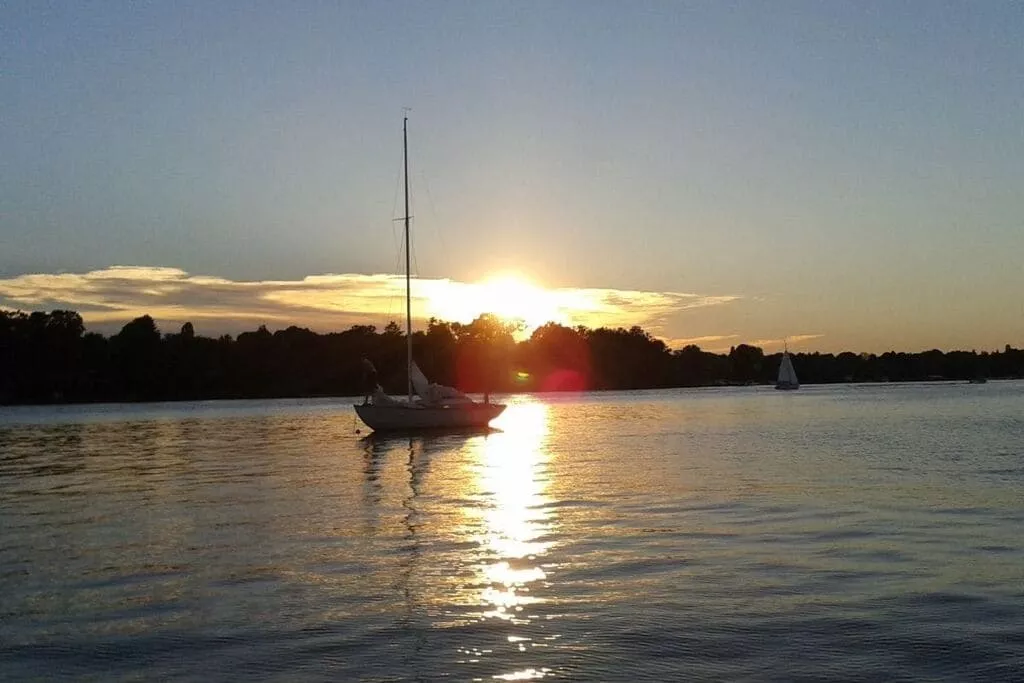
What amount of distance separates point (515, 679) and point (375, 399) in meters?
49.8

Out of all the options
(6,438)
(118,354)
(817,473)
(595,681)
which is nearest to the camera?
(595,681)

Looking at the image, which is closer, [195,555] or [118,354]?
[195,555]

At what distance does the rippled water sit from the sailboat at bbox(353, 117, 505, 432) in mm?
22308

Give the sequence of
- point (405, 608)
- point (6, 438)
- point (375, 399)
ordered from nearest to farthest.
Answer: point (405, 608) < point (375, 399) < point (6, 438)

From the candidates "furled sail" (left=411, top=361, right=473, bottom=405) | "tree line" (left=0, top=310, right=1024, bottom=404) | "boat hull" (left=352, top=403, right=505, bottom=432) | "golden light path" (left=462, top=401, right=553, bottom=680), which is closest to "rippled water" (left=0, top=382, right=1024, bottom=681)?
"golden light path" (left=462, top=401, right=553, bottom=680)

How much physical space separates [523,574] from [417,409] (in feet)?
143

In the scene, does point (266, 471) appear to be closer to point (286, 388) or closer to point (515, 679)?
point (515, 679)

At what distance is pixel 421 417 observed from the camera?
198 feet

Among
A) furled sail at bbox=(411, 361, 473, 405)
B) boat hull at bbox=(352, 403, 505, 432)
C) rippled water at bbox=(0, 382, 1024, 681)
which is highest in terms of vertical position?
furled sail at bbox=(411, 361, 473, 405)

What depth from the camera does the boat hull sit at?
58594 millimetres

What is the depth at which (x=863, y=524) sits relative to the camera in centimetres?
2133

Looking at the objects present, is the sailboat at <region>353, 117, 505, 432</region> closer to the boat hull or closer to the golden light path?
the boat hull

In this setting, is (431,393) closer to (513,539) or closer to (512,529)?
(512,529)

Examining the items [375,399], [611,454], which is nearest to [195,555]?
[611,454]
